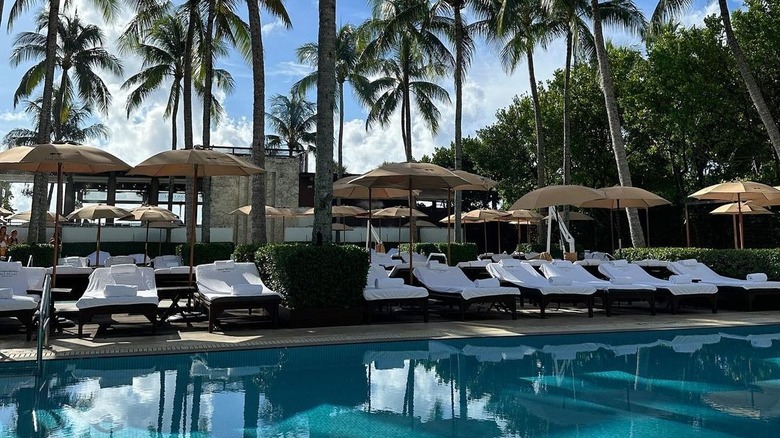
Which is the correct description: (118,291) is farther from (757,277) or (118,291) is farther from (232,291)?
(757,277)

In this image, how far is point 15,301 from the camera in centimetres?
729

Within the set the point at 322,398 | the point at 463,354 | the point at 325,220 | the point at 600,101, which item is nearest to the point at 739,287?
the point at 463,354

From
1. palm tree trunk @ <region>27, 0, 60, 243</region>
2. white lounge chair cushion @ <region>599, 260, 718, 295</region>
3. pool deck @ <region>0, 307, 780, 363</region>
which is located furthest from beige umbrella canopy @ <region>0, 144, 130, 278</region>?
white lounge chair cushion @ <region>599, 260, 718, 295</region>

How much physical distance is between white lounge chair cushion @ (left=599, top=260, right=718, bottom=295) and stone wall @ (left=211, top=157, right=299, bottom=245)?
62.2 feet

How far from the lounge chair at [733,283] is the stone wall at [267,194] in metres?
19.6

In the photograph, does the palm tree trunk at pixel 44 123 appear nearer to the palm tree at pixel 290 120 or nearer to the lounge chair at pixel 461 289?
the lounge chair at pixel 461 289

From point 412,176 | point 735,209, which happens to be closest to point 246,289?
point 412,176

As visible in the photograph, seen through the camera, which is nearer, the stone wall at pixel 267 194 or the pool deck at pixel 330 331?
the pool deck at pixel 330 331

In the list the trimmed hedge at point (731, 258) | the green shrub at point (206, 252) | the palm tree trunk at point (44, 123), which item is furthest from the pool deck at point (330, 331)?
the palm tree trunk at point (44, 123)

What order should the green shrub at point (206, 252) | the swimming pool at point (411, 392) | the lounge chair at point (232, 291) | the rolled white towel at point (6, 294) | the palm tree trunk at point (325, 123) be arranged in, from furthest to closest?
1. the green shrub at point (206, 252)
2. the palm tree trunk at point (325, 123)
3. the lounge chair at point (232, 291)
4. the rolled white towel at point (6, 294)
5. the swimming pool at point (411, 392)

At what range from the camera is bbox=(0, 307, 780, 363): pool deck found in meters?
7.10

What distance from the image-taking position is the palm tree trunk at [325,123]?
31.5 ft

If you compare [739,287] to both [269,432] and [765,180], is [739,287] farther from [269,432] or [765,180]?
[765,180]

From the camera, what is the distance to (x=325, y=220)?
9.60 meters
